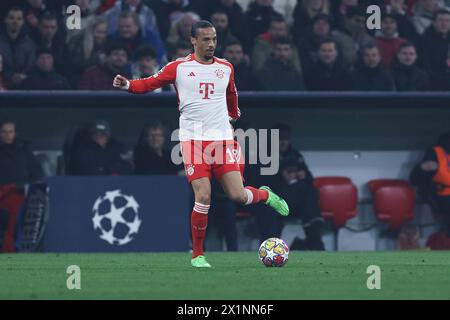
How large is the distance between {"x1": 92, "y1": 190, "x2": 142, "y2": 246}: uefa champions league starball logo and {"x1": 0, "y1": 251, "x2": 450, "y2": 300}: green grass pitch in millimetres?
→ 1708

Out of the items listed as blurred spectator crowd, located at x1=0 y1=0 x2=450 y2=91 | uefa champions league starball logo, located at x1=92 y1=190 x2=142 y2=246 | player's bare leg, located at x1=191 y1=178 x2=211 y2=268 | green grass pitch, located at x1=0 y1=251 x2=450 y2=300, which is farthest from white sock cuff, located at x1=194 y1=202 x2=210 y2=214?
blurred spectator crowd, located at x1=0 y1=0 x2=450 y2=91

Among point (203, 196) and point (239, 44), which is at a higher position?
point (239, 44)

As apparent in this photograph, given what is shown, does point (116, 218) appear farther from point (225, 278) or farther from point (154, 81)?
point (225, 278)

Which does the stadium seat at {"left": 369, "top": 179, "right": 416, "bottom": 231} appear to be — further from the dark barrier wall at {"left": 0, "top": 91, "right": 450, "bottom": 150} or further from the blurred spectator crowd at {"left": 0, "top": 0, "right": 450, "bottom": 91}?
the blurred spectator crowd at {"left": 0, "top": 0, "right": 450, "bottom": 91}

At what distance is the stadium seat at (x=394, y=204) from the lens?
57.6 feet

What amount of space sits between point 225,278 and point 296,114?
336 inches

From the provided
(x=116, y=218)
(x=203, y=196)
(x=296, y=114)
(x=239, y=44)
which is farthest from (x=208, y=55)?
(x=296, y=114)

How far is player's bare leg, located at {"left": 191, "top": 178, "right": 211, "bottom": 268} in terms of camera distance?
36.5 ft

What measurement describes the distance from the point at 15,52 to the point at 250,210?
393 cm

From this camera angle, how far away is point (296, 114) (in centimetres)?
1825

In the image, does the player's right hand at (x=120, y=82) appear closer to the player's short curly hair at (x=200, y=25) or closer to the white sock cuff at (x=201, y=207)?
the player's short curly hair at (x=200, y=25)

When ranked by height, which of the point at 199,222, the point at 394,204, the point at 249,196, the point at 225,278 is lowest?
the point at 225,278

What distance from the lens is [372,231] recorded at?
18.0 metres
